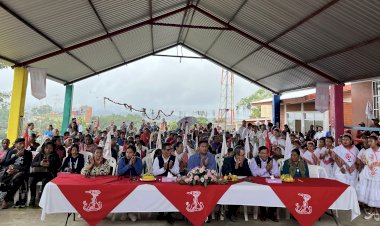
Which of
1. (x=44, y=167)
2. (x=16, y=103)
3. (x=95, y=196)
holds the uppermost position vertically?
(x=16, y=103)

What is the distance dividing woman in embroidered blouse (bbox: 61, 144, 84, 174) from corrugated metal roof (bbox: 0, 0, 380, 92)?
11.8 ft

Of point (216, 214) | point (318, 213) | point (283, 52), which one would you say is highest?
point (283, 52)

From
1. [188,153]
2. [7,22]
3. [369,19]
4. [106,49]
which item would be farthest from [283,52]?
[7,22]

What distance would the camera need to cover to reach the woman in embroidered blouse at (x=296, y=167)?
15.3 ft

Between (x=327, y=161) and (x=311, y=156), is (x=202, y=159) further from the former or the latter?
(x=327, y=161)

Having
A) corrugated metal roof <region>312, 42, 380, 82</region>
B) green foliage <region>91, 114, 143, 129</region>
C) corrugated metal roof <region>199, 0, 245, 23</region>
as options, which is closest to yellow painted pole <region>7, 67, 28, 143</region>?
green foliage <region>91, 114, 143, 129</region>

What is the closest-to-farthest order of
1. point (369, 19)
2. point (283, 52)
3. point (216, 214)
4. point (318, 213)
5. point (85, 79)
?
point (318, 213) → point (216, 214) → point (369, 19) → point (283, 52) → point (85, 79)

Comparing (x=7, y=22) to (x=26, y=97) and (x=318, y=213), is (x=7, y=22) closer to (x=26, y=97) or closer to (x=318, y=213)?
(x=26, y=97)

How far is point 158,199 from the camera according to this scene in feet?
11.6

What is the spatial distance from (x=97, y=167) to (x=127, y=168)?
478 millimetres

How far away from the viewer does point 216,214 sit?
14.2 ft

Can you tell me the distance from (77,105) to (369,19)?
47.6ft

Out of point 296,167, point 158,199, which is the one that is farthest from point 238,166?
point 158,199

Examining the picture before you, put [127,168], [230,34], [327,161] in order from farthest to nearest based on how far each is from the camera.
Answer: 1. [230,34]
2. [327,161]
3. [127,168]
